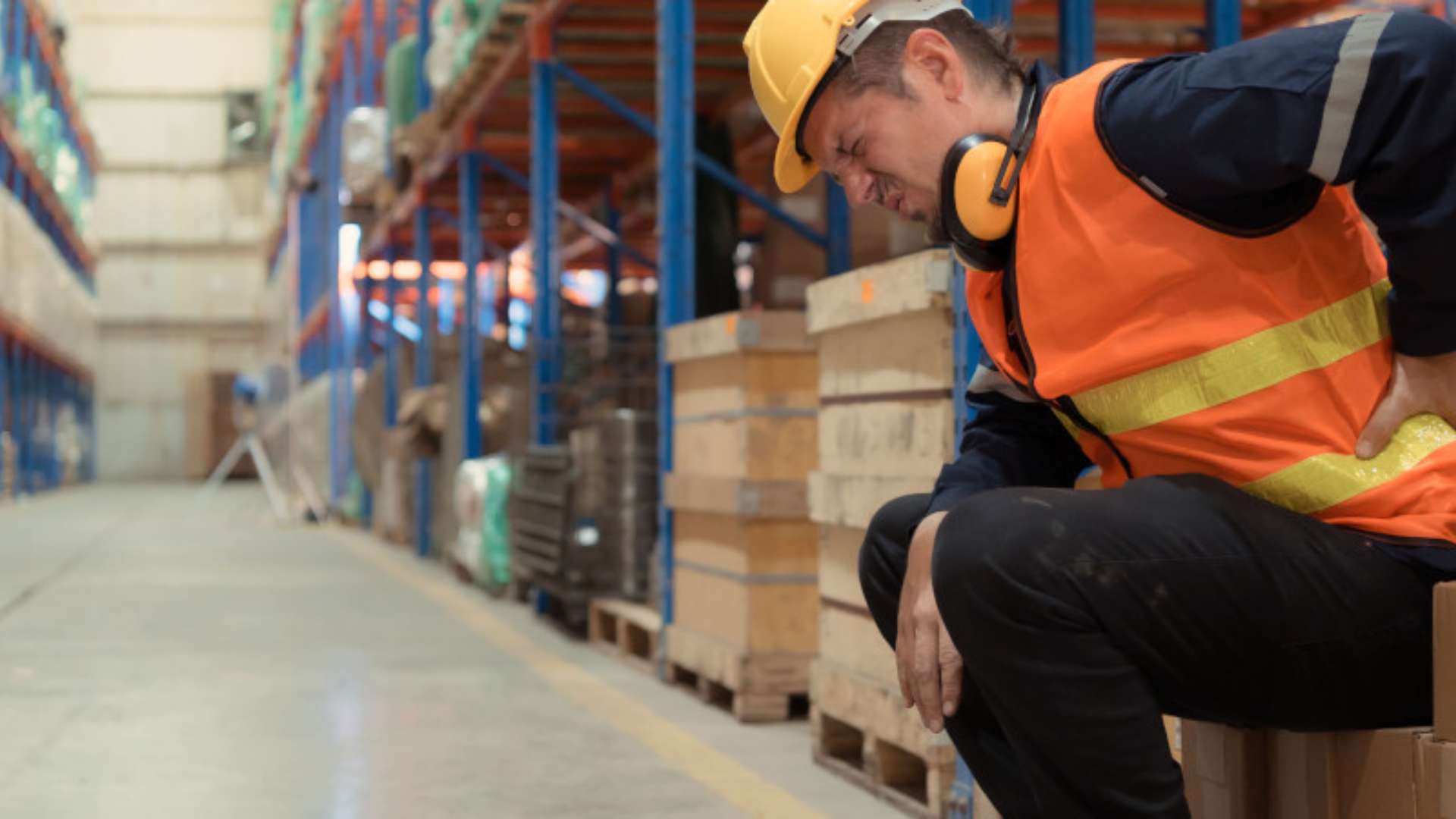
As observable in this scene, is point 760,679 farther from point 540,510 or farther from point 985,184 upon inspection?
point 985,184

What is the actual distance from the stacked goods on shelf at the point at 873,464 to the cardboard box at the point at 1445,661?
1878mm

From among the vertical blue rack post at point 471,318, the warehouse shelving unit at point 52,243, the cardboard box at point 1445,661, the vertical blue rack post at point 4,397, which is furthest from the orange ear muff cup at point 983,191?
the vertical blue rack post at point 4,397

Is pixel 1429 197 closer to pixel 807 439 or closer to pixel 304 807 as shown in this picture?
pixel 304 807

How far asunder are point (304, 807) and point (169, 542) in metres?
10.9

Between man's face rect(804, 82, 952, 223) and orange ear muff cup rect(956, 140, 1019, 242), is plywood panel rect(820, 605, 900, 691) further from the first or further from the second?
orange ear muff cup rect(956, 140, 1019, 242)

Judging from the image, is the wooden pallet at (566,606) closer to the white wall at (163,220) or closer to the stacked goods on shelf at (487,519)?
the stacked goods on shelf at (487,519)

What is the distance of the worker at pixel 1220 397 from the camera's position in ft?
5.87

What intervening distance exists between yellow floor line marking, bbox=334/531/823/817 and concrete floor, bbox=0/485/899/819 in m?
0.01

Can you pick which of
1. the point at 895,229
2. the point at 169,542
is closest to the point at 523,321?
Answer: the point at 169,542

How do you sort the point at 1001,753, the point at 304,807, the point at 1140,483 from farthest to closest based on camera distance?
the point at 304,807, the point at 1001,753, the point at 1140,483

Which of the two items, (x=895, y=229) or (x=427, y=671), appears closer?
(x=427, y=671)

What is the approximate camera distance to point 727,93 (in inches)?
369

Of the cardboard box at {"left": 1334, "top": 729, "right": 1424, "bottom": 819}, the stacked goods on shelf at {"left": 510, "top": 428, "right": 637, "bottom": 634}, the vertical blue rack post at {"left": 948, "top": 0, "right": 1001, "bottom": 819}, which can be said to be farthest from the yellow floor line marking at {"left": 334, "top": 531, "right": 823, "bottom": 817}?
the cardboard box at {"left": 1334, "top": 729, "right": 1424, "bottom": 819}

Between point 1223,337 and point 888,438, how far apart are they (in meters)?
2.08
